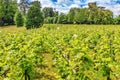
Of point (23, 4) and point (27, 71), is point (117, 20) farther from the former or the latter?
point (27, 71)

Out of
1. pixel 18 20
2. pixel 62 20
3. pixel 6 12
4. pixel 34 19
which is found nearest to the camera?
pixel 34 19

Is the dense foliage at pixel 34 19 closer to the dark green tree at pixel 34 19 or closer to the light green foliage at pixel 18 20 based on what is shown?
the dark green tree at pixel 34 19

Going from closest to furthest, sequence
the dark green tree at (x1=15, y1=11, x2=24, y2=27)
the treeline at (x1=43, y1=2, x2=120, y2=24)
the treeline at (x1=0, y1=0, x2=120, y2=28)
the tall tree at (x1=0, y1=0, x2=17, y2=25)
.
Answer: the treeline at (x1=0, y1=0, x2=120, y2=28)
the dark green tree at (x1=15, y1=11, x2=24, y2=27)
the treeline at (x1=43, y1=2, x2=120, y2=24)
the tall tree at (x1=0, y1=0, x2=17, y2=25)

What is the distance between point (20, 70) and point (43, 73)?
4.65 m

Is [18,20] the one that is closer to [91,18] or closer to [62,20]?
[62,20]

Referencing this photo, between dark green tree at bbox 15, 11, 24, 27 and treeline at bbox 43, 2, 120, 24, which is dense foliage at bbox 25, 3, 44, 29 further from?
treeline at bbox 43, 2, 120, 24

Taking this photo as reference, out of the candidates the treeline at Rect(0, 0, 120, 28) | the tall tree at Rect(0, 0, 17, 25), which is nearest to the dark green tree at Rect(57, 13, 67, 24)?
the treeline at Rect(0, 0, 120, 28)

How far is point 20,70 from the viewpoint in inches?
452

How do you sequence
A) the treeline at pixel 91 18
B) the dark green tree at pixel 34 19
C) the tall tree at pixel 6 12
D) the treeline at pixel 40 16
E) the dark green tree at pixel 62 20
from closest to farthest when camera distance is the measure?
the dark green tree at pixel 34 19 → the treeline at pixel 40 16 → the treeline at pixel 91 18 → the dark green tree at pixel 62 20 → the tall tree at pixel 6 12

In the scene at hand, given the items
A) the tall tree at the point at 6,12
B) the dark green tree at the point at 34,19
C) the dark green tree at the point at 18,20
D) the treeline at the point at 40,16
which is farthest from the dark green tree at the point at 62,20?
the tall tree at the point at 6,12

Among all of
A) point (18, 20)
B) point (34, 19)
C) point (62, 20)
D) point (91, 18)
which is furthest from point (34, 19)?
point (91, 18)

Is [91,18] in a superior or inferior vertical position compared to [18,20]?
superior

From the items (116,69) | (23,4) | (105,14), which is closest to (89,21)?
(105,14)

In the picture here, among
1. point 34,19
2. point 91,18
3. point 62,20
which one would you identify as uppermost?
point 34,19
